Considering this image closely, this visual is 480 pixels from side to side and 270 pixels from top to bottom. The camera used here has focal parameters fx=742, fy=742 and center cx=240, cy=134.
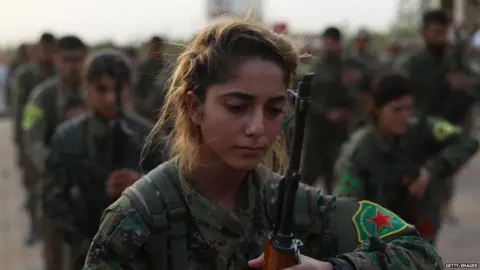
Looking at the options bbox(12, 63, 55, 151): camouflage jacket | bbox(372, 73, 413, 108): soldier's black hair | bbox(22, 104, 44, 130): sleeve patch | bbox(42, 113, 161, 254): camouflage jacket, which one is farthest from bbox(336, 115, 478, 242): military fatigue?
bbox(12, 63, 55, 151): camouflage jacket

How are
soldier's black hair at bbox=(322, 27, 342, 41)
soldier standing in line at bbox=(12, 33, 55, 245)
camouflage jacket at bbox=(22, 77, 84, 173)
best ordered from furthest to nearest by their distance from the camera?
1. soldier's black hair at bbox=(322, 27, 342, 41)
2. soldier standing in line at bbox=(12, 33, 55, 245)
3. camouflage jacket at bbox=(22, 77, 84, 173)

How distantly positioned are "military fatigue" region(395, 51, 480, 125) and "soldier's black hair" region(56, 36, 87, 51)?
2.53 metres

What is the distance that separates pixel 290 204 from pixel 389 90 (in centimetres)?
252

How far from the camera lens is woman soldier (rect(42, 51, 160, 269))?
3.75 m

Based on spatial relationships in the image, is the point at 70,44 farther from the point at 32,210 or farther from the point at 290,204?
the point at 290,204

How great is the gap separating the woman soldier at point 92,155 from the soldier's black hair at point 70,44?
1638mm

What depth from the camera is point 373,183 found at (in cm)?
389

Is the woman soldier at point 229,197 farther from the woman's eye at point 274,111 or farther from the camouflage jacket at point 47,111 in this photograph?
the camouflage jacket at point 47,111

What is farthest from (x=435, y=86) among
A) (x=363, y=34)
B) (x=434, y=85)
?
(x=363, y=34)

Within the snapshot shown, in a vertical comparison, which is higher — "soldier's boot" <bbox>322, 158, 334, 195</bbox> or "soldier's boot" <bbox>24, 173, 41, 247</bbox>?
"soldier's boot" <bbox>322, 158, 334, 195</bbox>

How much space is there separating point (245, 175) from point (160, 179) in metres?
0.23

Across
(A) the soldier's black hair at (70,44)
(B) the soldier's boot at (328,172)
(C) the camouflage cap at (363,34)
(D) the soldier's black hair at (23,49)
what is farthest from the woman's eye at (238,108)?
(D) the soldier's black hair at (23,49)

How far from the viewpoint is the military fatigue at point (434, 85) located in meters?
6.08

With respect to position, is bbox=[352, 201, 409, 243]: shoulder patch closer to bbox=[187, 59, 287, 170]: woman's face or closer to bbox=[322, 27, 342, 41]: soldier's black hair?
bbox=[187, 59, 287, 170]: woman's face
